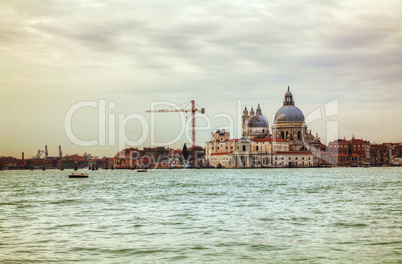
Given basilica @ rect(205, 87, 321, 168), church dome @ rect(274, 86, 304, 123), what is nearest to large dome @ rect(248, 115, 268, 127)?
basilica @ rect(205, 87, 321, 168)

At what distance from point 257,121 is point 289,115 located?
346 inches

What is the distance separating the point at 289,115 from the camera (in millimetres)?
134250

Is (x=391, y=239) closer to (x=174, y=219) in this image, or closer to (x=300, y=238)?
(x=300, y=238)

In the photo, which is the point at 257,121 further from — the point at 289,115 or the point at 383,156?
the point at 383,156

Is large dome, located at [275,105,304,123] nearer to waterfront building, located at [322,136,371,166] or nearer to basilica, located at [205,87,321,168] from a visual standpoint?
basilica, located at [205,87,321,168]

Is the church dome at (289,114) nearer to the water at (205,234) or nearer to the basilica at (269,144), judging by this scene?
the basilica at (269,144)

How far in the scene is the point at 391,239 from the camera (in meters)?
13.1

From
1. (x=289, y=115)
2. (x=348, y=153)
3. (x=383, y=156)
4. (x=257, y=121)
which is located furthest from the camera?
(x=383, y=156)

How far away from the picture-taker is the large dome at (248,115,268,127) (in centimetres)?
14000

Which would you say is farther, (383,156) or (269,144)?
(383,156)

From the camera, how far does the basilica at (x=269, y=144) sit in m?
127

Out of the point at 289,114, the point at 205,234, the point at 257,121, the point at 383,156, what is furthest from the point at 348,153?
the point at 205,234

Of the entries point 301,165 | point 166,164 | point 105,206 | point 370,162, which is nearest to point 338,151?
point 370,162

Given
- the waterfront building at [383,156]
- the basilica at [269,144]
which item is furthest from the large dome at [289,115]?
the waterfront building at [383,156]
